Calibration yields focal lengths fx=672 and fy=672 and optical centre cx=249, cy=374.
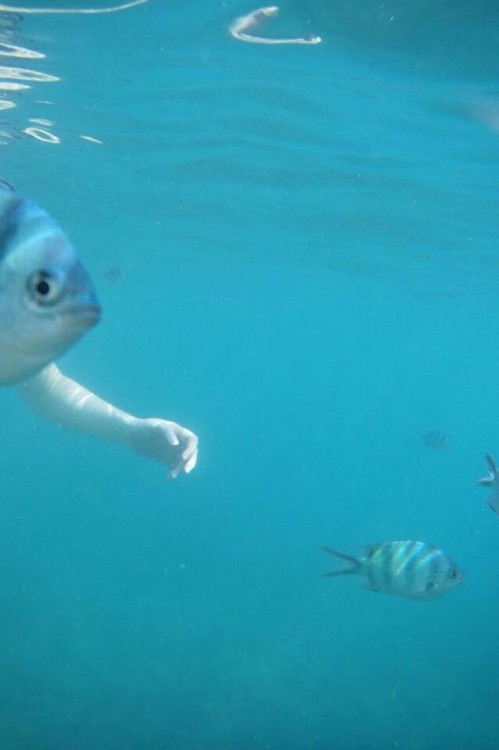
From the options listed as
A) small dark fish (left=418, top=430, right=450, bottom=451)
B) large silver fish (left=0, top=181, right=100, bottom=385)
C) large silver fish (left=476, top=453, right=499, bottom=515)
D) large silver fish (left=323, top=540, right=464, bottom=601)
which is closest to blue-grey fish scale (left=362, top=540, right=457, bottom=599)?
large silver fish (left=323, top=540, right=464, bottom=601)

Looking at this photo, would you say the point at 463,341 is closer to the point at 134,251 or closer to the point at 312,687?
the point at 134,251

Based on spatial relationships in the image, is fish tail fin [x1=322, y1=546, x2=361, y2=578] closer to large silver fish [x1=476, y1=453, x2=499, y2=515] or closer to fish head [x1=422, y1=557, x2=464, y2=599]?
fish head [x1=422, y1=557, x2=464, y2=599]

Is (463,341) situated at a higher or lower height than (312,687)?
lower

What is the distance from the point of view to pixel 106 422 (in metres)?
6.47

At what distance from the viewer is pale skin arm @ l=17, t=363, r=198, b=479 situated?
5.62 meters

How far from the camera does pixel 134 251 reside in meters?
40.3

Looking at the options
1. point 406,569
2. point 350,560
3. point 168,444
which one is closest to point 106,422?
point 168,444

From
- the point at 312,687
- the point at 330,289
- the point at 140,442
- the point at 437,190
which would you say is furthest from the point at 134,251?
the point at 140,442

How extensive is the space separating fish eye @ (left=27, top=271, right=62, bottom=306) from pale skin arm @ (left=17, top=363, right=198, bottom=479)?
3643 mm

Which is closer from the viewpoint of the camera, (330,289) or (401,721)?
(401,721)

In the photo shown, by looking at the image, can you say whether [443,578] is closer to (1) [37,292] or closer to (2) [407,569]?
(2) [407,569]

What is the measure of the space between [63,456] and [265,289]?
1954 cm

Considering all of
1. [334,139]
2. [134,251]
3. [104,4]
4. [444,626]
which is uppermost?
[104,4]

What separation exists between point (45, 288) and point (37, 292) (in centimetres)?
2
